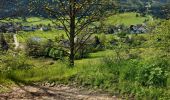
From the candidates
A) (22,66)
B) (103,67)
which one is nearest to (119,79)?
(103,67)

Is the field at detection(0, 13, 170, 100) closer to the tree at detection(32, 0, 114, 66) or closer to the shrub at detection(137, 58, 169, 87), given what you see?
the shrub at detection(137, 58, 169, 87)

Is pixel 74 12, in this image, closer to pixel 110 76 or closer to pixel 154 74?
pixel 110 76

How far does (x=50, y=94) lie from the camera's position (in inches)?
528

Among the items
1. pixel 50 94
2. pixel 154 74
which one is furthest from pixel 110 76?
pixel 50 94

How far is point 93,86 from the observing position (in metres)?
14.2

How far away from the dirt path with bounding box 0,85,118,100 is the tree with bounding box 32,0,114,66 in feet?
24.7

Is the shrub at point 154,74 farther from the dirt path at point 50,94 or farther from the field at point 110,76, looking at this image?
the dirt path at point 50,94

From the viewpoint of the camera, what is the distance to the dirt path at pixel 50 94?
506 inches

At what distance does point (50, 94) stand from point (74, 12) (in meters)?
9.64

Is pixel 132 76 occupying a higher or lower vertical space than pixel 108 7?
lower

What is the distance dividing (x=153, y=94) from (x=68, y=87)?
372 cm

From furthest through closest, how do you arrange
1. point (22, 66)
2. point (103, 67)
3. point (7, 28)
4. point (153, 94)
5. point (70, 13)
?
point (70, 13) → point (7, 28) → point (22, 66) → point (103, 67) → point (153, 94)

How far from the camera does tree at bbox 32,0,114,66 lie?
72.5ft

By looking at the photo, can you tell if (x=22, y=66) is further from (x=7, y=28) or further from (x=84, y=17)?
(x=84, y=17)
